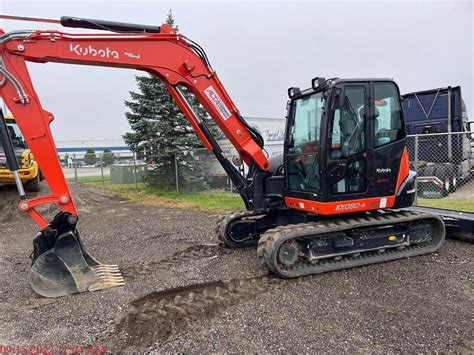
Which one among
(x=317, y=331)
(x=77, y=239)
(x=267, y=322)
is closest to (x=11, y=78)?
(x=77, y=239)

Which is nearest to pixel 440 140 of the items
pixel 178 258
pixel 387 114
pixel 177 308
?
pixel 387 114

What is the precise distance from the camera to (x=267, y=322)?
3439 millimetres

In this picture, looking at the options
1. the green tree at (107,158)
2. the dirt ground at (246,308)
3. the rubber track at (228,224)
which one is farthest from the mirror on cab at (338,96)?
the green tree at (107,158)

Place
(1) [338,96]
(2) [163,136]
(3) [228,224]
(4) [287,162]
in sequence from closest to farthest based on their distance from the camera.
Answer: (1) [338,96] → (4) [287,162] → (3) [228,224] → (2) [163,136]

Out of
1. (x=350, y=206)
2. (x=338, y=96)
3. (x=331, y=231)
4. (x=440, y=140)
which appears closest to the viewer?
(x=338, y=96)

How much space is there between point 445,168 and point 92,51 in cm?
1084

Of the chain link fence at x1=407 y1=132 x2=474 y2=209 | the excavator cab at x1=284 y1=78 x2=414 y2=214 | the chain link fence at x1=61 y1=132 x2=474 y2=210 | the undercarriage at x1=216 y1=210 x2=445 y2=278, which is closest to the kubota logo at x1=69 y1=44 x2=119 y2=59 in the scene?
the excavator cab at x1=284 y1=78 x2=414 y2=214

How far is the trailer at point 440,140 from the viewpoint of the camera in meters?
10.8

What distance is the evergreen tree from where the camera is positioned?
12.9 metres

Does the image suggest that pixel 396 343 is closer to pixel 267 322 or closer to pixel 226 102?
pixel 267 322

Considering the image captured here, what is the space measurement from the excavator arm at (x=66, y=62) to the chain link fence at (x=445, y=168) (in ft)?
26.4

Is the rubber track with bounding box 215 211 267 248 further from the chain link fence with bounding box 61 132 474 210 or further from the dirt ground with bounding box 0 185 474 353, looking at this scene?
the chain link fence with bounding box 61 132 474 210

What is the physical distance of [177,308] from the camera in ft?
12.4

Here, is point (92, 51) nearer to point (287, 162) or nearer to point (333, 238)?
point (287, 162)
